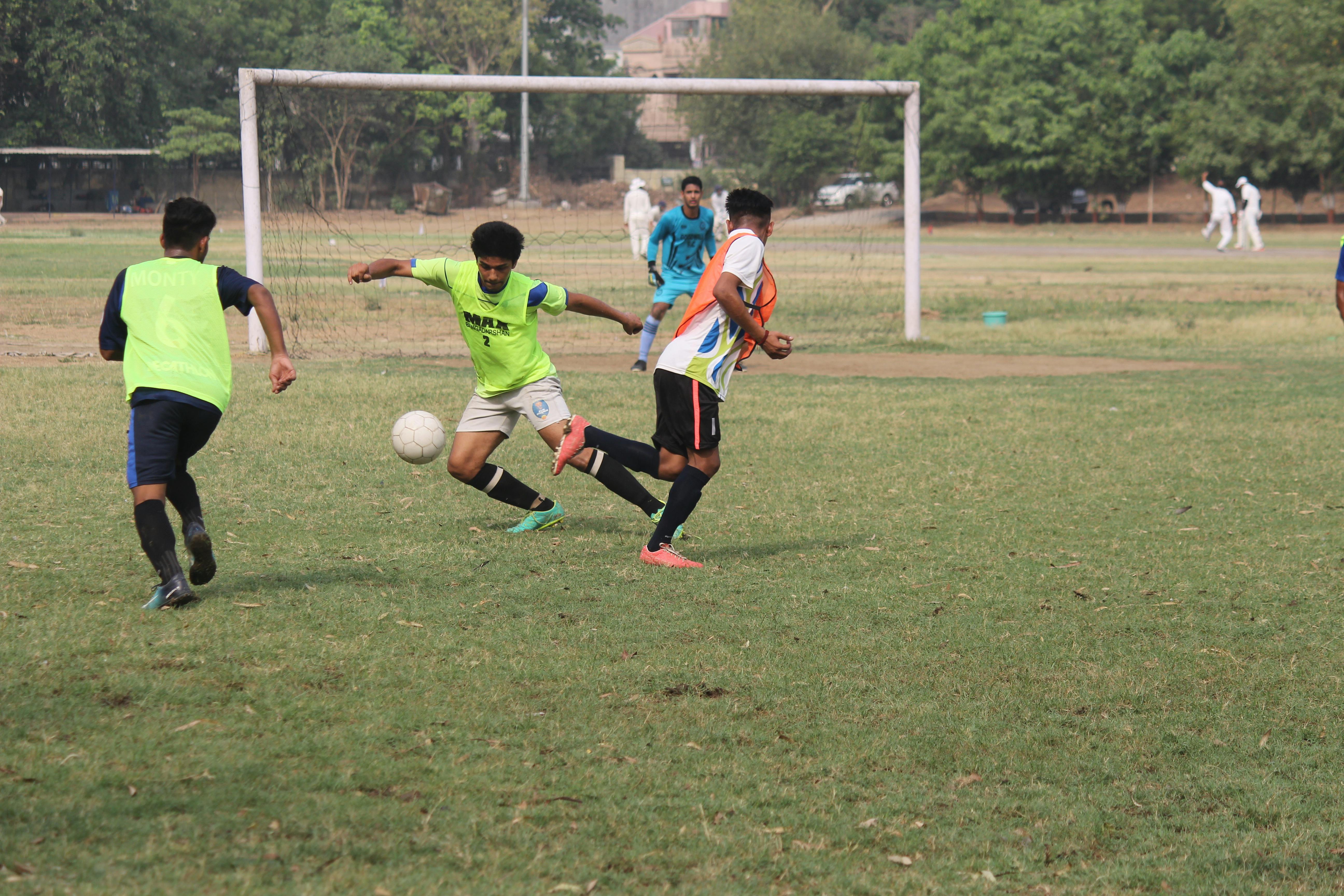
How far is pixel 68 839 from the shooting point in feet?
10.8

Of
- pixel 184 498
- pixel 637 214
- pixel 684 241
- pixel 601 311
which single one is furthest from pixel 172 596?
pixel 637 214

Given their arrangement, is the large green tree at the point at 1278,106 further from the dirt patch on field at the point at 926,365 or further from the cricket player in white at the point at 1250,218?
the dirt patch on field at the point at 926,365

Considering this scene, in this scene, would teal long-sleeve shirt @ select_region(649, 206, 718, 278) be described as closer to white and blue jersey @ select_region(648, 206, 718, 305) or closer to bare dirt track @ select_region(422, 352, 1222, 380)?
white and blue jersey @ select_region(648, 206, 718, 305)

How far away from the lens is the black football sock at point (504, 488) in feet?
23.1

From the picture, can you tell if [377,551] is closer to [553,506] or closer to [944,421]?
[553,506]

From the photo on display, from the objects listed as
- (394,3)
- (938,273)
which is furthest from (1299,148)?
(394,3)

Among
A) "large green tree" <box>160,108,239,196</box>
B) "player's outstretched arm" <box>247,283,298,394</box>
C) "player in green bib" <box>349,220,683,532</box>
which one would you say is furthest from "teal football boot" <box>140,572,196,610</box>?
"large green tree" <box>160,108,239,196</box>

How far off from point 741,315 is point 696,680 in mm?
1981

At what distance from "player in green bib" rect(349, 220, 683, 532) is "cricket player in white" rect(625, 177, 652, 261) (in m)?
20.7

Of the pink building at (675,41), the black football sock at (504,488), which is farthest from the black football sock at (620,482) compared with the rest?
the pink building at (675,41)

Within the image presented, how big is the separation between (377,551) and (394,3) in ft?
238

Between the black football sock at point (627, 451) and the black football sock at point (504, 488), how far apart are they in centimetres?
47

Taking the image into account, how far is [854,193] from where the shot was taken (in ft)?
68.3

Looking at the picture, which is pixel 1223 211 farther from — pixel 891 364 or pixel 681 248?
pixel 681 248
